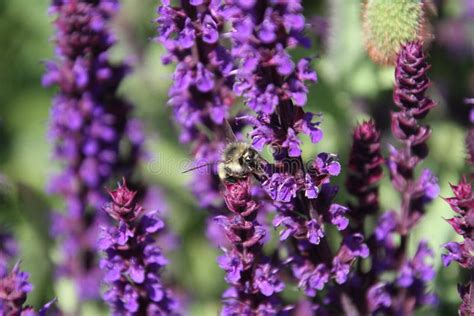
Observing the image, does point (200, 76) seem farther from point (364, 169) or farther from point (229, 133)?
point (364, 169)

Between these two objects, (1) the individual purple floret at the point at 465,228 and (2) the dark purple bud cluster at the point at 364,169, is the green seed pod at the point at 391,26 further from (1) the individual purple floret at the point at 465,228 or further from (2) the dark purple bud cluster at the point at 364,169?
(1) the individual purple floret at the point at 465,228

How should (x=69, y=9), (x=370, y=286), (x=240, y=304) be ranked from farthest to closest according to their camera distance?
(x=69, y=9) → (x=370, y=286) → (x=240, y=304)

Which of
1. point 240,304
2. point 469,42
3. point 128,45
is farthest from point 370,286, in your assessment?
point 128,45

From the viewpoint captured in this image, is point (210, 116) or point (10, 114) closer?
point (210, 116)

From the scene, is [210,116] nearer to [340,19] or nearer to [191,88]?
[191,88]

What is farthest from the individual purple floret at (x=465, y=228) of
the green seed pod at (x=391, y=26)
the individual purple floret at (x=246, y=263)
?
the green seed pod at (x=391, y=26)
